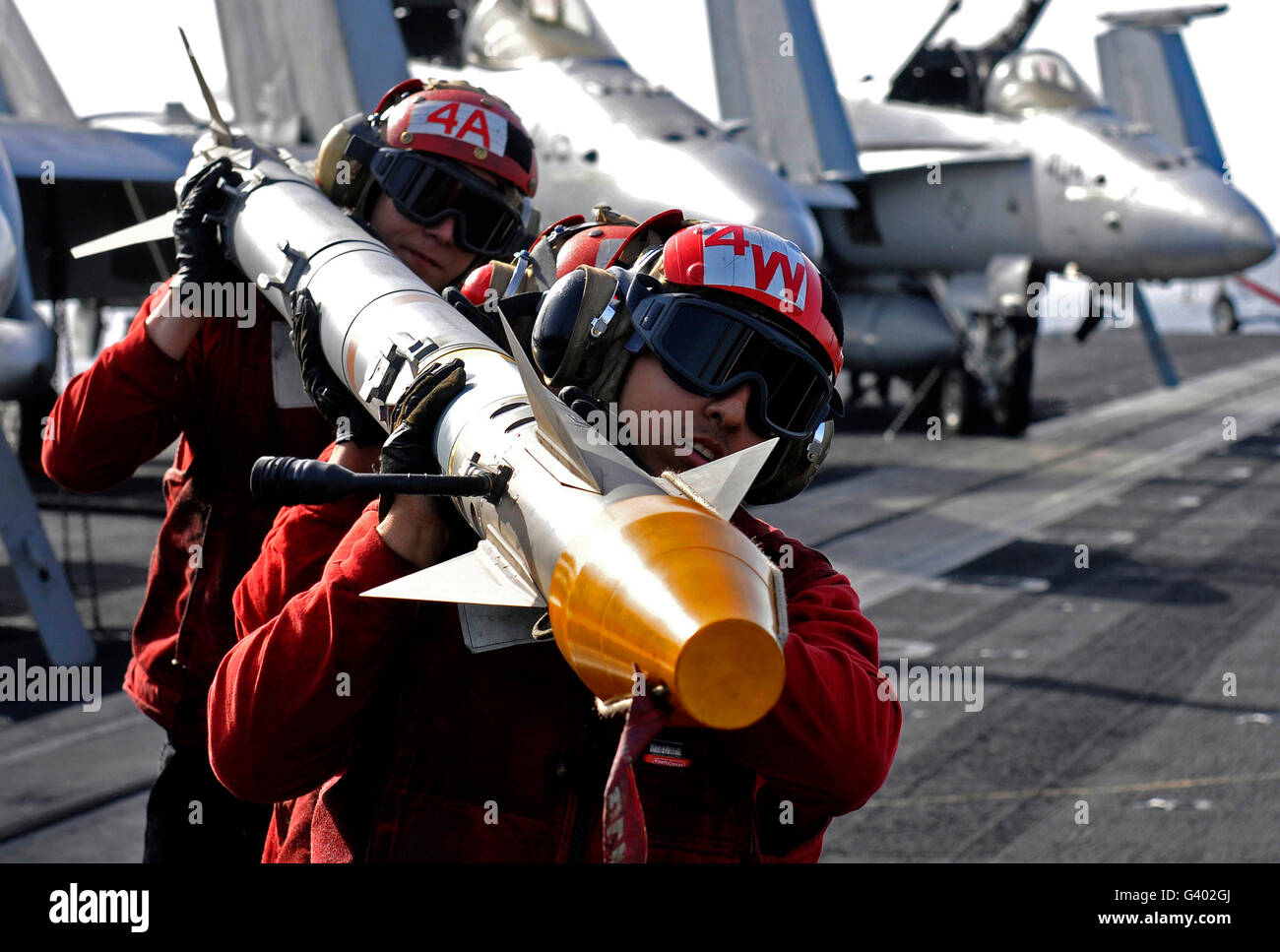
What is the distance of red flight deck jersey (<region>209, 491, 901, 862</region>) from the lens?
1.79 meters

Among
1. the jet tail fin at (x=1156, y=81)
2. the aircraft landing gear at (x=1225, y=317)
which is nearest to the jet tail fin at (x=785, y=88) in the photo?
the jet tail fin at (x=1156, y=81)

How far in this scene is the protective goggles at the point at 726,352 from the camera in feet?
6.19

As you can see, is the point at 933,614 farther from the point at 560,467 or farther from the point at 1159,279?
the point at 1159,279

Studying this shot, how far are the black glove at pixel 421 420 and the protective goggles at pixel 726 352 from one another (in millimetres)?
277

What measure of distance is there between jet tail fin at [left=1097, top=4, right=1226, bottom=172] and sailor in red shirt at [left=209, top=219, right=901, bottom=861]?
27.6 m

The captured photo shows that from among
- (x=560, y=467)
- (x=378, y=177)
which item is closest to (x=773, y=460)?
(x=560, y=467)

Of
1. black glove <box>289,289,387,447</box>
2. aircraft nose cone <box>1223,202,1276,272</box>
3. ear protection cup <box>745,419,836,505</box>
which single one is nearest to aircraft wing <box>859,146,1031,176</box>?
aircraft nose cone <box>1223,202,1276,272</box>

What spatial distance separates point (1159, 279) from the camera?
17.8m

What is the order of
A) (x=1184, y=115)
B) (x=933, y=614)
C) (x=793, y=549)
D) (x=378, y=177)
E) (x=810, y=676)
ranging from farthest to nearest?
(x=1184, y=115) < (x=933, y=614) < (x=378, y=177) < (x=793, y=549) < (x=810, y=676)

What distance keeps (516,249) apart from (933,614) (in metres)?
6.59

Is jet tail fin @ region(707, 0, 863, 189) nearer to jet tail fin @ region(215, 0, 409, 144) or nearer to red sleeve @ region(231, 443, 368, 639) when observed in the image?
jet tail fin @ region(215, 0, 409, 144)

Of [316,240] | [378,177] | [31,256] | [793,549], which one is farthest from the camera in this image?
[31,256]

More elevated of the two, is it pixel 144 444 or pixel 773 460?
pixel 773 460

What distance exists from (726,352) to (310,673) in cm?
71
